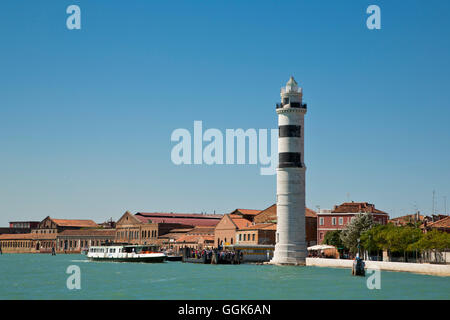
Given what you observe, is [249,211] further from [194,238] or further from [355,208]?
[355,208]

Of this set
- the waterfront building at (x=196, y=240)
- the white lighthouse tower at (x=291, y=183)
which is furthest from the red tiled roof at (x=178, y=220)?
the white lighthouse tower at (x=291, y=183)

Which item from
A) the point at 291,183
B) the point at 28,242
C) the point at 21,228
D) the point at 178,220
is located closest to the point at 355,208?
the point at 291,183

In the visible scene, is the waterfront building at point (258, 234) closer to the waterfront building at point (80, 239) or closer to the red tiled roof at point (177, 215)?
the red tiled roof at point (177, 215)

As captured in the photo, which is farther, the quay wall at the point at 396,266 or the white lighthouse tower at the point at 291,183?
the white lighthouse tower at the point at 291,183

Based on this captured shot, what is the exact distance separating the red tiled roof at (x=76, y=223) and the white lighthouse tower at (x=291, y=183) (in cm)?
9796

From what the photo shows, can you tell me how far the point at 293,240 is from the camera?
221 ft

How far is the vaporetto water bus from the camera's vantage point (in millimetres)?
76750

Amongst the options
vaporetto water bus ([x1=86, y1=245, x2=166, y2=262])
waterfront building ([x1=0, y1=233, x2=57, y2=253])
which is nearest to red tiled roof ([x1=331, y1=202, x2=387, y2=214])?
vaporetto water bus ([x1=86, y1=245, x2=166, y2=262])

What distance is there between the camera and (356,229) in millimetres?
70438

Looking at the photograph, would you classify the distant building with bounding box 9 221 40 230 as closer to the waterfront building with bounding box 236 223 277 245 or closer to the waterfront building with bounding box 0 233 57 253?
the waterfront building with bounding box 0 233 57 253

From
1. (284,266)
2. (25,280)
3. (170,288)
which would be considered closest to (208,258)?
(284,266)

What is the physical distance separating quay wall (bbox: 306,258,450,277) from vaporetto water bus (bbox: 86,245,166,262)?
1951cm

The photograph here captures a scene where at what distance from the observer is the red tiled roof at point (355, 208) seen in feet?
256
